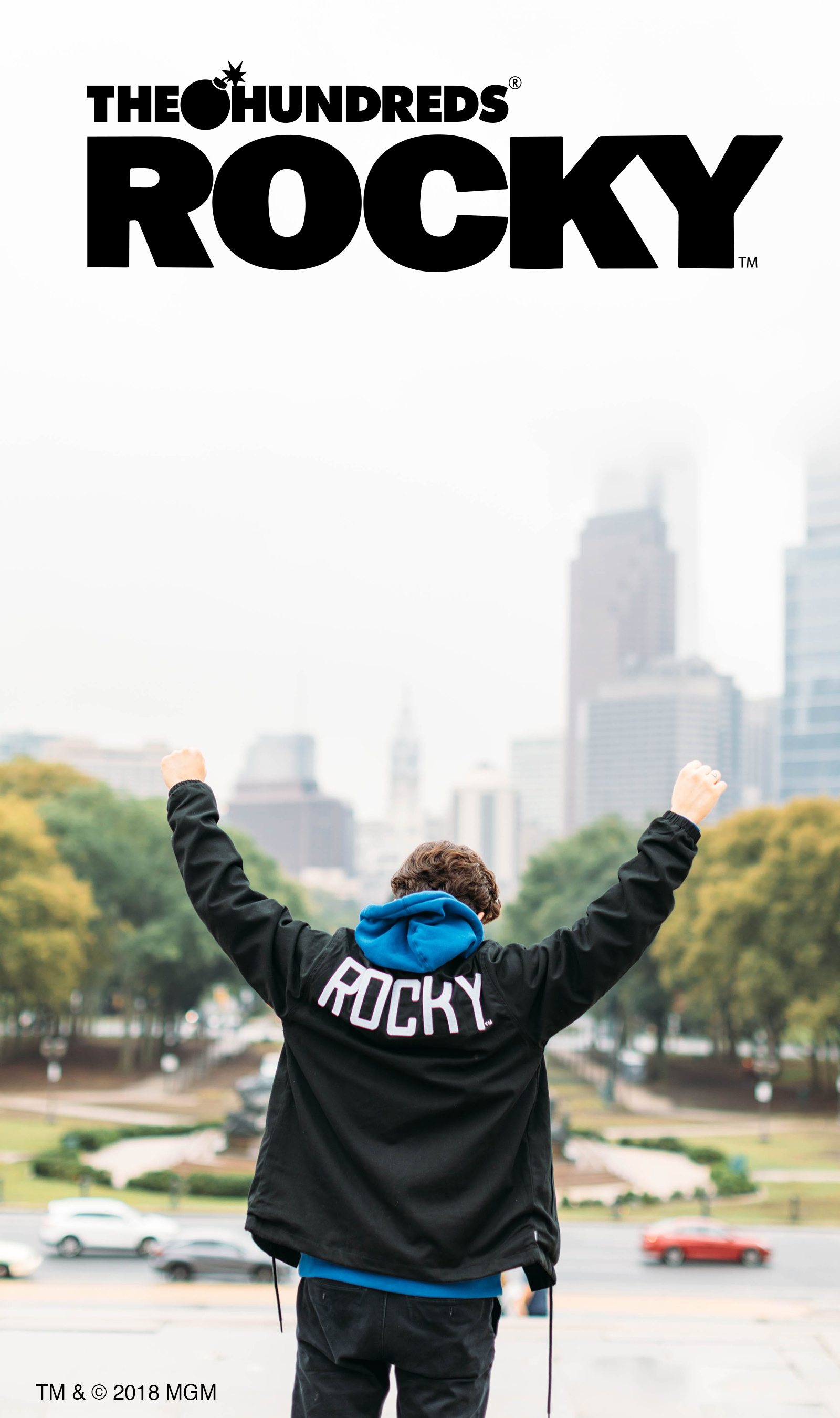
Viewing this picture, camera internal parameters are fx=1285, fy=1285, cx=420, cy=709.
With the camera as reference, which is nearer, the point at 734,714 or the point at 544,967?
the point at 544,967

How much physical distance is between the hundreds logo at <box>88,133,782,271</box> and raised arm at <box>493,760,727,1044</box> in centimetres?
155

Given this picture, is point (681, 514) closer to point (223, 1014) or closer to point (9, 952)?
point (223, 1014)

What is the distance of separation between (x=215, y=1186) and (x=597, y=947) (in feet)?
49.4

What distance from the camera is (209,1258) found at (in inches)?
394

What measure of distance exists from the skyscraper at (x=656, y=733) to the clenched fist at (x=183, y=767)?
5408 cm

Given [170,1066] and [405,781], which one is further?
[405,781]

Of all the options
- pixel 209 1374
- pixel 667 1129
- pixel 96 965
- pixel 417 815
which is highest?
pixel 209 1374

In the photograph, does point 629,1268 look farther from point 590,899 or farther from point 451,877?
point 590,899

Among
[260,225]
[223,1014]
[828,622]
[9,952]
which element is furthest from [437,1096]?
[828,622]

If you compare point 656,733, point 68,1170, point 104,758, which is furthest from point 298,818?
point 68,1170

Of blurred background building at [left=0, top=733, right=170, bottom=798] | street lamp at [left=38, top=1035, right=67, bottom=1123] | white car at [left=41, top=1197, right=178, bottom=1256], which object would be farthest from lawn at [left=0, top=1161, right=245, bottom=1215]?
blurred background building at [left=0, top=733, right=170, bottom=798]

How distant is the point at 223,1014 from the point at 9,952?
31.5 m

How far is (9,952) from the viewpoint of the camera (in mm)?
17422

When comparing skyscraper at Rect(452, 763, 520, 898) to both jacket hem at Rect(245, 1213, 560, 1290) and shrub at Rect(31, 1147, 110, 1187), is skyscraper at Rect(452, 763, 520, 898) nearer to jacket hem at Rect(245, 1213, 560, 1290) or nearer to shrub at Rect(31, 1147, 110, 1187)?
shrub at Rect(31, 1147, 110, 1187)
